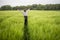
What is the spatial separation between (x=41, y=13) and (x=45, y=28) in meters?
0.29

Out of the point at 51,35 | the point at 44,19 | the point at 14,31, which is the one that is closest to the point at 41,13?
the point at 44,19

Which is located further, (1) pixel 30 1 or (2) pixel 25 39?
(1) pixel 30 1

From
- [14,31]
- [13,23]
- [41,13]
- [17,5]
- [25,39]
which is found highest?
[17,5]

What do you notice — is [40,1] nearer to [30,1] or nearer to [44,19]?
[30,1]

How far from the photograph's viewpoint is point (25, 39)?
6.35 ft

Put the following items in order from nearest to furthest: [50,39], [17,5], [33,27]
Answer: [50,39] → [33,27] → [17,5]

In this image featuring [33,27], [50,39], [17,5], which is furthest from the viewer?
[17,5]

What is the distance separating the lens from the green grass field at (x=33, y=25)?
1914 millimetres

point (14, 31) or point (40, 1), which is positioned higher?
point (40, 1)

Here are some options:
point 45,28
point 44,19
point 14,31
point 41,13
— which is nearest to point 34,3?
point 41,13

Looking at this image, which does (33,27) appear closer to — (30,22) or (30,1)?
(30,22)

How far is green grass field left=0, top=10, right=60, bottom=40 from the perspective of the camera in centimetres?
191

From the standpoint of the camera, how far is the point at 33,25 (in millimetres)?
2020

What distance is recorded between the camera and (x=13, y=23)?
2.05 m
